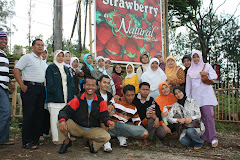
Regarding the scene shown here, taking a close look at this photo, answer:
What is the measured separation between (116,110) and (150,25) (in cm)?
518

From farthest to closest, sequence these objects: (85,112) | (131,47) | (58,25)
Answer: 1. (131,47)
2. (58,25)
3. (85,112)

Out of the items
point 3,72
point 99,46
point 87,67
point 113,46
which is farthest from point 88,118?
point 113,46

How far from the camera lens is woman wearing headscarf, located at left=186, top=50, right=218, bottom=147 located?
4176 mm

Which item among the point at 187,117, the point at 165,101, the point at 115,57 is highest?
the point at 115,57

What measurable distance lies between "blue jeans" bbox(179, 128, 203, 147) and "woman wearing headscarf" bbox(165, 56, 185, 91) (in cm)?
123

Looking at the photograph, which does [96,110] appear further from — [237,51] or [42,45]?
[237,51]

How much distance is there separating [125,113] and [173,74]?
167 cm

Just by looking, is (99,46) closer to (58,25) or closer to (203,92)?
A: (58,25)

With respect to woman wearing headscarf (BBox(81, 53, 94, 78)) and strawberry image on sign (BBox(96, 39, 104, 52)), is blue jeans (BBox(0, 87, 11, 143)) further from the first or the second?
strawberry image on sign (BBox(96, 39, 104, 52))

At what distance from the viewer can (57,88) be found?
3732mm

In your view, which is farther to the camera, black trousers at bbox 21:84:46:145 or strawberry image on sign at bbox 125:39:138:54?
strawberry image on sign at bbox 125:39:138:54

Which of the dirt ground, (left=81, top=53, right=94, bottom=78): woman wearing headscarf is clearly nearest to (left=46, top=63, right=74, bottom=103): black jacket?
the dirt ground

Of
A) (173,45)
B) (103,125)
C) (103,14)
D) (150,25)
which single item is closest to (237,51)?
(173,45)

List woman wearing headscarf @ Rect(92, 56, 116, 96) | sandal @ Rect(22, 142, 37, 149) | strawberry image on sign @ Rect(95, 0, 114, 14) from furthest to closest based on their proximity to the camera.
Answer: strawberry image on sign @ Rect(95, 0, 114, 14) < woman wearing headscarf @ Rect(92, 56, 116, 96) < sandal @ Rect(22, 142, 37, 149)
